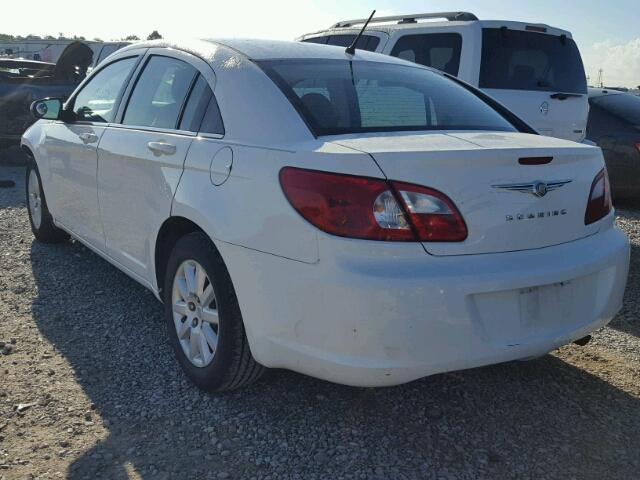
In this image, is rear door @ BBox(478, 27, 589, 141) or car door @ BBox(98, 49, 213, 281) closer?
car door @ BBox(98, 49, 213, 281)

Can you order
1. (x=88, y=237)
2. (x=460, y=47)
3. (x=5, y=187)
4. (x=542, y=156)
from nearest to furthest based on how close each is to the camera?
(x=542, y=156) → (x=88, y=237) → (x=460, y=47) → (x=5, y=187)

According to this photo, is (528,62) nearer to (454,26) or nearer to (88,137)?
(454,26)

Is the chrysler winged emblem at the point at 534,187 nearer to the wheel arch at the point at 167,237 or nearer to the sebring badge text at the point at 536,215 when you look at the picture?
the sebring badge text at the point at 536,215

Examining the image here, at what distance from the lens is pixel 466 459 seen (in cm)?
276

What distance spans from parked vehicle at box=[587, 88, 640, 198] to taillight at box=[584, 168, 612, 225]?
457 centimetres

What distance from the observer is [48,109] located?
15.8ft

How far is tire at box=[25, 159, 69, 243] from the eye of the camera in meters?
5.53

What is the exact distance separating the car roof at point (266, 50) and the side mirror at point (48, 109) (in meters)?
1.35

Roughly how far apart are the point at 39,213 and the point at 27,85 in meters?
4.82

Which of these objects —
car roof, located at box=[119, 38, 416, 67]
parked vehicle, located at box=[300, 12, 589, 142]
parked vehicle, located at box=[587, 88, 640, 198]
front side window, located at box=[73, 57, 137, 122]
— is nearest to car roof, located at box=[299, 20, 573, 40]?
parked vehicle, located at box=[300, 12, 589, 142]

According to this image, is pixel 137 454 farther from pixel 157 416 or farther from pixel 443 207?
pixel 443 207

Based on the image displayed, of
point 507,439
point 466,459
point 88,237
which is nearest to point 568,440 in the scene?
point 507,439

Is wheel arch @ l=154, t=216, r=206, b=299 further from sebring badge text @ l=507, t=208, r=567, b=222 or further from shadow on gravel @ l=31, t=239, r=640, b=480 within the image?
sebring badge text @ l=507, t=208, r=567, b=222

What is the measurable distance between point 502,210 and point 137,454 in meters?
1.74
